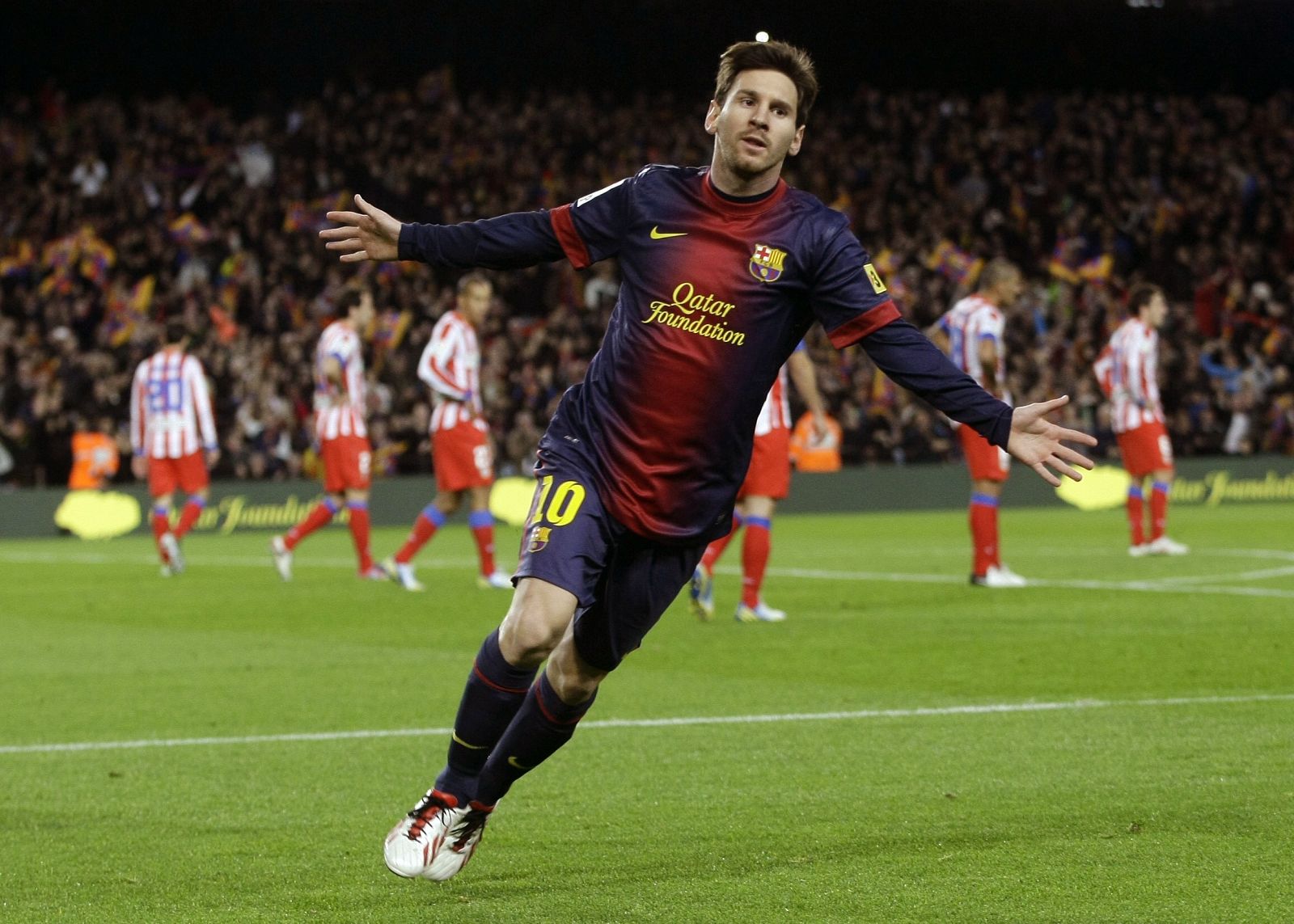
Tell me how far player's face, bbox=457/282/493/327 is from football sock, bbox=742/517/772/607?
3333mm

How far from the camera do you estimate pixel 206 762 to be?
670 centimetres

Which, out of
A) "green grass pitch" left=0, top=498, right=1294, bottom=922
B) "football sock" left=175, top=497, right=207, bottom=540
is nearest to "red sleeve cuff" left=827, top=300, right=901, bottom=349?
"green grass pitch" left=0, top=498, right=1294, bottom=922

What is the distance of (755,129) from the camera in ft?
15.9

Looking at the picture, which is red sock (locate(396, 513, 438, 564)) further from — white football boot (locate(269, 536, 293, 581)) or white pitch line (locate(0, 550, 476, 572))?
white pitch line (locate(0, 550, 476, 572))

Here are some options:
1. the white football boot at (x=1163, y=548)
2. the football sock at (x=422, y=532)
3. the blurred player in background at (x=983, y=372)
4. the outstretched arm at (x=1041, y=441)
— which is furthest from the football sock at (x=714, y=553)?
the outstretched arm at (x=1041, y=441)

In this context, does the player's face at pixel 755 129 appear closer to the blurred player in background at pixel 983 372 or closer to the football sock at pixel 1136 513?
the blurred player in background at pixel 983 372

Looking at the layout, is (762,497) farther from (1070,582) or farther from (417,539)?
(417,539)

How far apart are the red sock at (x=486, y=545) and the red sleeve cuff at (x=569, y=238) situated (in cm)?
954

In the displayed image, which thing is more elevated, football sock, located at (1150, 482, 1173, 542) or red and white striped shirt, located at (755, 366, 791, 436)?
red and white striped shirt, located at (755, 366, 791, 436)

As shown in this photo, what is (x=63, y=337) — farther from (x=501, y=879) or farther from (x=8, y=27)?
(x=501, y=879)

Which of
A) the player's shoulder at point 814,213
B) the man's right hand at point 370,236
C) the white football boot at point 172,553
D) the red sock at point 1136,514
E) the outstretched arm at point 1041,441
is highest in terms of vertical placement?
the player's shoulder at point 814,213

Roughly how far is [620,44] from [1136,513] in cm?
2006

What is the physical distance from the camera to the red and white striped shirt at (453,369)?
1421 cm

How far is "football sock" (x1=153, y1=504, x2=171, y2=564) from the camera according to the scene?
16.8m
